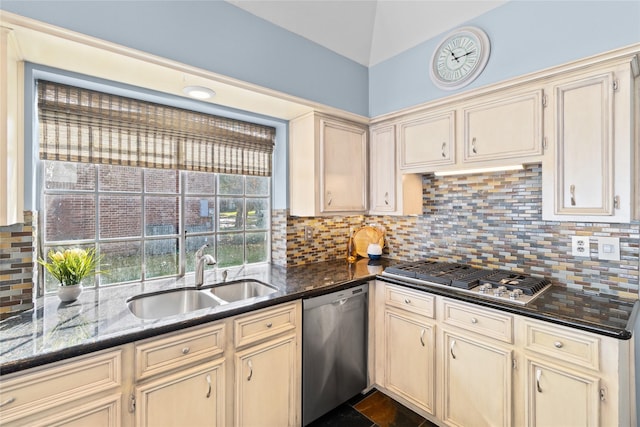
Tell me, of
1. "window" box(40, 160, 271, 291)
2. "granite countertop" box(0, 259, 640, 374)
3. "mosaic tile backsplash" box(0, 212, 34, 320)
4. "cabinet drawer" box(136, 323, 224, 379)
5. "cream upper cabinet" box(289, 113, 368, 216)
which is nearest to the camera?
"granite countertop" box(0, 259, 640, 374)

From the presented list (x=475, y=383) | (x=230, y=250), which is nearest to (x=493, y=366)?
(x=475, y=383)

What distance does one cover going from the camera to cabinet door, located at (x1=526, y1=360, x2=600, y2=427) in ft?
4.61

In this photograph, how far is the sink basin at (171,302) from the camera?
1.83m

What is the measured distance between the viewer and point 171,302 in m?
1.94

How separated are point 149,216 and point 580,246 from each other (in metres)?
2.80

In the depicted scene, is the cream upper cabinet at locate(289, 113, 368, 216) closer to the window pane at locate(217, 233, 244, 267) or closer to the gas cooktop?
the window pane at locate(217, 233, 244, 267)

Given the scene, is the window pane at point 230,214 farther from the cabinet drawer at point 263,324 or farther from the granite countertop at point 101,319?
the cabinet drawer at point 263,324

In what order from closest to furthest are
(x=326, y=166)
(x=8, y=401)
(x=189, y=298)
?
(x=8, y=401) < (x=189, y=298) < (x=326, y=166)

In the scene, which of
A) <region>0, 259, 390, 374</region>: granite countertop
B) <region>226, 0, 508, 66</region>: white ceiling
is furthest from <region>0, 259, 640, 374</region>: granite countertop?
<region>226, 0, 508, 66</region>: white ceiling

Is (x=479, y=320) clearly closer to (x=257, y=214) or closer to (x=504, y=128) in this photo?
(x=504, y=128)

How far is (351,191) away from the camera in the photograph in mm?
2637

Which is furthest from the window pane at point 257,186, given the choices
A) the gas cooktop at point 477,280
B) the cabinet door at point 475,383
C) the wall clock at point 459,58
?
the cabinet door at point 475,383

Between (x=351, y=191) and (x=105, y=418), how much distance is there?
2.07 metres

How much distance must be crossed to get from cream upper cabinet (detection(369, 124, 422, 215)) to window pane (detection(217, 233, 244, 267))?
46.5 inches
